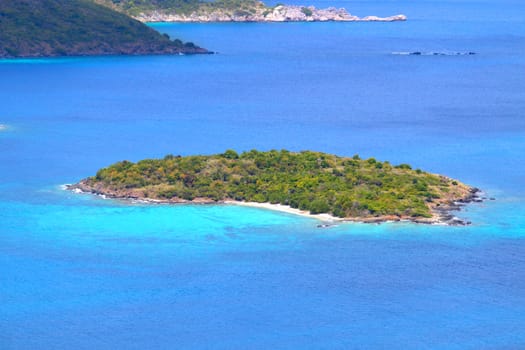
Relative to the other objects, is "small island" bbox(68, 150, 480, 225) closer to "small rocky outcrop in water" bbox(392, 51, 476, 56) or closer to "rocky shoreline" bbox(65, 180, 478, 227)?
"rocky shoreline" bbox(65, 180, 478, 227)

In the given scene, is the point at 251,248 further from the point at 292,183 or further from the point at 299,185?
the point at 292,183

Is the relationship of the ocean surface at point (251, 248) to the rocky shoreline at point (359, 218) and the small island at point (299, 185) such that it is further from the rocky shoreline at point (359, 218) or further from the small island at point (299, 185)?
the small island at point (299, 185)

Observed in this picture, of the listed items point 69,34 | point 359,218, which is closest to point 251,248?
point 359,218

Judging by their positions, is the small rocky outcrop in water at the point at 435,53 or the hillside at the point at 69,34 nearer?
the hillside at the point at 69,34

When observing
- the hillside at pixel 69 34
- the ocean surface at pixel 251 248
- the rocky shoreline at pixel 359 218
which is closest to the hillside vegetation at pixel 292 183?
the rocky shoreline at pixel 359 218

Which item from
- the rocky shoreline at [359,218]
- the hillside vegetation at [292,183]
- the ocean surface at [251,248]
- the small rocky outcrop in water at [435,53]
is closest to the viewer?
the ocean surface at [251,248]
